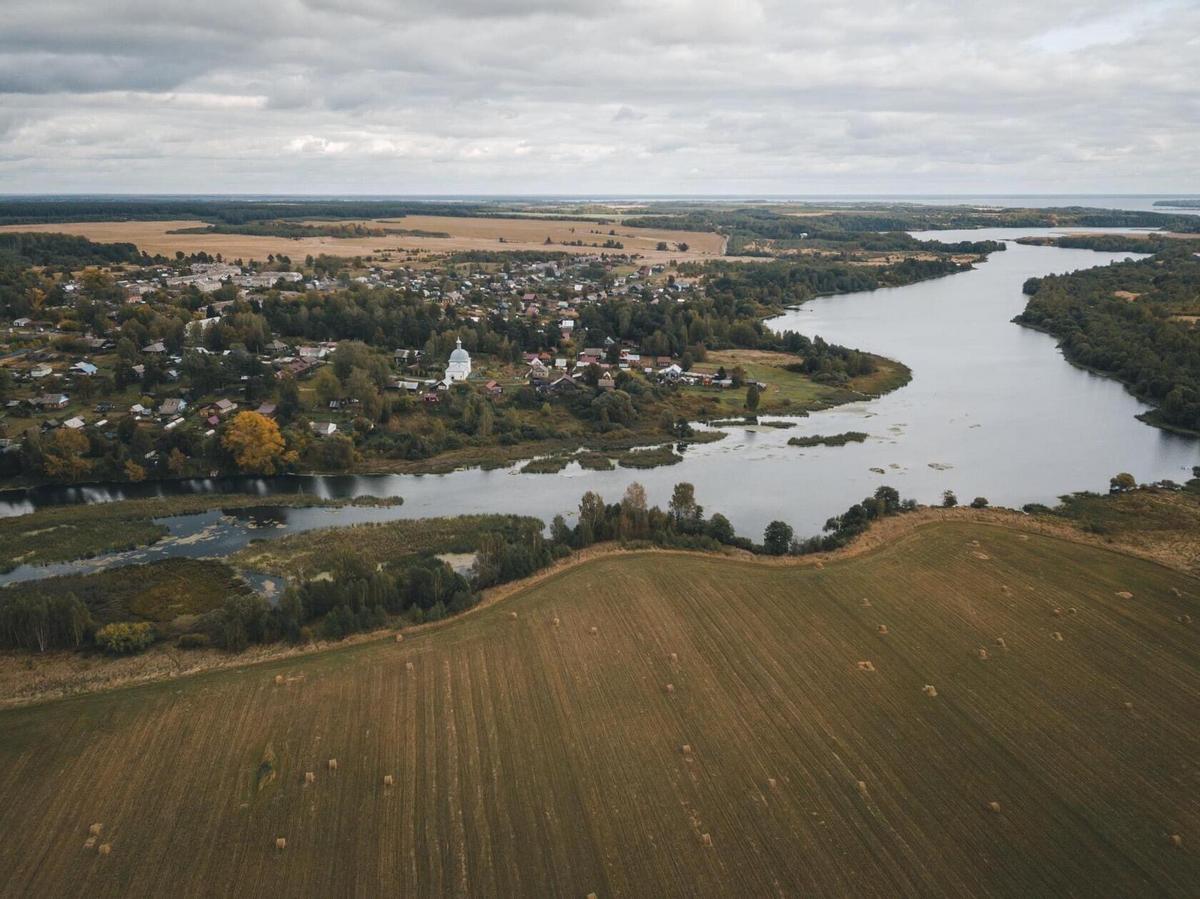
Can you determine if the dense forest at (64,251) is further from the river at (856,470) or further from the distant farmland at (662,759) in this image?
the distant farmland at (662,759)

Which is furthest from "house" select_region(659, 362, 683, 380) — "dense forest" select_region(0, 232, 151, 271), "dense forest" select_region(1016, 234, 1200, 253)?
"dense forest" select_region(1016, 234, 1200, 253)

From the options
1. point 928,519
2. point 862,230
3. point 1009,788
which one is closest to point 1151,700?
point 1009,788

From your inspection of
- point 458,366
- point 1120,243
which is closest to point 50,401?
point 458,366

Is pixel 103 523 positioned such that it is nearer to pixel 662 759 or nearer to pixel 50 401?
pixel 50 401

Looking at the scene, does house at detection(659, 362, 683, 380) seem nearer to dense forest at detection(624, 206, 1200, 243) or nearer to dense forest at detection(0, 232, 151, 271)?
dense forest at detection(0, 232, 151, 271)

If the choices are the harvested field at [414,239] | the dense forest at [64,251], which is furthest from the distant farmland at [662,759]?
the harvested field at [414,239]

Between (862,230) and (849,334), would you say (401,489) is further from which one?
(862,230)
